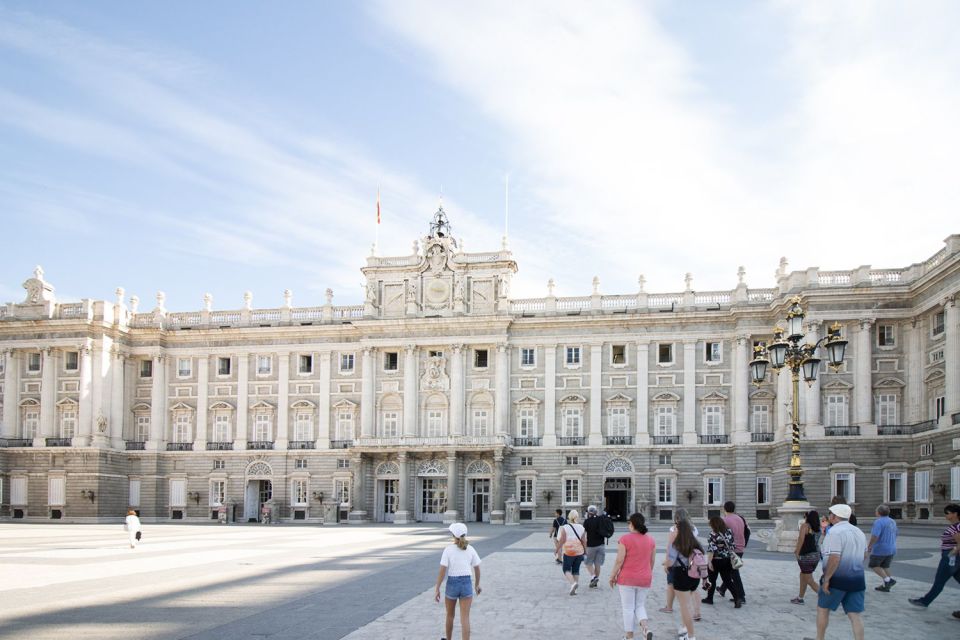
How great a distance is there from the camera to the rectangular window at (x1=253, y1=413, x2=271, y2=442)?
63.7 meters

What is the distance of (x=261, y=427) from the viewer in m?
63.8

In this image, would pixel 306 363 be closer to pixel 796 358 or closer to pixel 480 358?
pixel 480 358

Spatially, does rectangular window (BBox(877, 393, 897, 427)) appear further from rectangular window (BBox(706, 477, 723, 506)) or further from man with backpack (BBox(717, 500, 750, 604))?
man with backpack (BBox(717, 500, 750, 604))

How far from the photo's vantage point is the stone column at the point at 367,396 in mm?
60906

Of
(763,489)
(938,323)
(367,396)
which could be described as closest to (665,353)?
(763,489)

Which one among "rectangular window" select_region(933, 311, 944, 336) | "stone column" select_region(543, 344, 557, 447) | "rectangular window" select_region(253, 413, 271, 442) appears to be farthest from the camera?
"rectangular window" select_region(253, 413, 271, 442)

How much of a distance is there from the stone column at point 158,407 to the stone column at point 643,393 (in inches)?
1241

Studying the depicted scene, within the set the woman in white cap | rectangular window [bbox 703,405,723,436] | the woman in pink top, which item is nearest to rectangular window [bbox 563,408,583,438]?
rectangular window [bbox 703,405,723,436]

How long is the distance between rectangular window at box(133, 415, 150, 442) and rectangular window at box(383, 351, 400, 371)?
16872mm

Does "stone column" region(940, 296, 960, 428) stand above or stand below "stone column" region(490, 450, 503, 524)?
above

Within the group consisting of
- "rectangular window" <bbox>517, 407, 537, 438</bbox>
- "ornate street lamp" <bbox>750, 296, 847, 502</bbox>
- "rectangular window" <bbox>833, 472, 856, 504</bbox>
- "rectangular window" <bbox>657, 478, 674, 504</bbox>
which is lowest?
"rectangular window" <bbox>657, 478, 674, 504</bbox>

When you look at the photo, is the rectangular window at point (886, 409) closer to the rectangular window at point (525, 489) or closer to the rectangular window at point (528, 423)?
the rectangular window at point (528, 423)

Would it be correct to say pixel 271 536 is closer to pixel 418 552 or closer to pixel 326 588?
pixel 418 552

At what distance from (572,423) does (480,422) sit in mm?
5799
